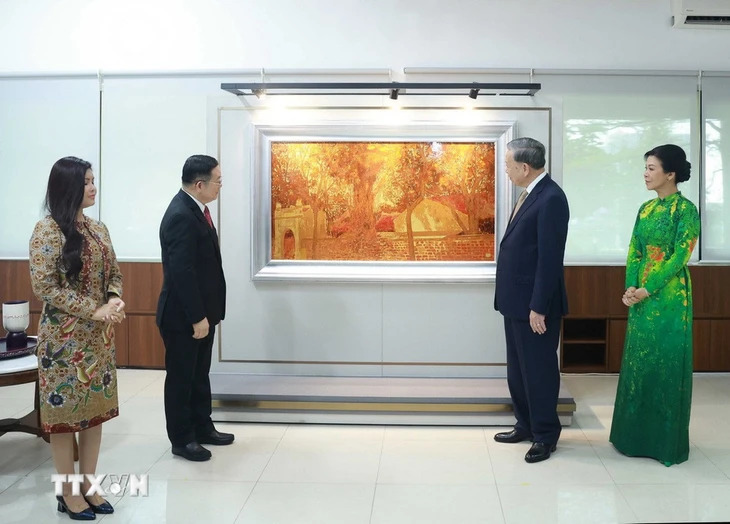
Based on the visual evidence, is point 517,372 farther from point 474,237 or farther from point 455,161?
point 455,161

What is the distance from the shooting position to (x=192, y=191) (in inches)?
160

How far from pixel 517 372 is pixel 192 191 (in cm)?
222

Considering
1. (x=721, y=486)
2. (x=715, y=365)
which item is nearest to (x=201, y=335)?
(x=721, y=486)

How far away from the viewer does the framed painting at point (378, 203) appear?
17.0 feet

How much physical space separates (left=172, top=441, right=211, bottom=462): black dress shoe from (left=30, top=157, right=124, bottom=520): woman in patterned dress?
79cm

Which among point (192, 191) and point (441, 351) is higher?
point (192, 191)

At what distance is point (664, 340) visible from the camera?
13.1 feet

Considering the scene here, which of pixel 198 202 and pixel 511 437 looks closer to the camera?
pixel 198 202

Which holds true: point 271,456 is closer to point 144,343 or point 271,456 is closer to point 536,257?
point 536,257

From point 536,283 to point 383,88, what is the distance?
179 centimetres

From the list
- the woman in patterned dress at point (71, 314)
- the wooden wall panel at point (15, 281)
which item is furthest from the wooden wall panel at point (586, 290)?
the wooden wall panel at point (15, 281)

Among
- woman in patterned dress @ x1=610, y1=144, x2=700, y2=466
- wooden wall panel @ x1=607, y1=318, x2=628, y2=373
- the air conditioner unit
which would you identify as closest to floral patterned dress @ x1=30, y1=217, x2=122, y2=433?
woman in patterned dress @ x1=610, y1=144, x2=700, y2=466

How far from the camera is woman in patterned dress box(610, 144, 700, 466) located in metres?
3.97

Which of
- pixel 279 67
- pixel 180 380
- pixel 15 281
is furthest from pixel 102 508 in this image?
pixel 279 67
